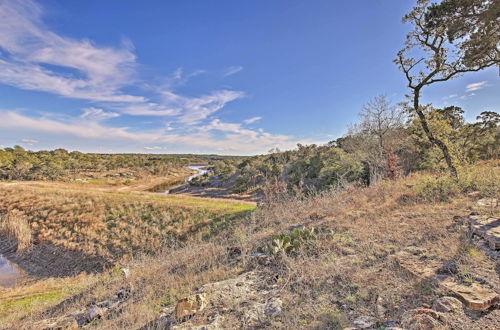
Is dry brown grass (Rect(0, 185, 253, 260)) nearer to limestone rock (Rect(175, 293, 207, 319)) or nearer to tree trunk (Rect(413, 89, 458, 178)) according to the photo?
limestone rock (Rect(175, 293, 207, 319))

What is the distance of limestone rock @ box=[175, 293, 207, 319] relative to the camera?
9.92 feet

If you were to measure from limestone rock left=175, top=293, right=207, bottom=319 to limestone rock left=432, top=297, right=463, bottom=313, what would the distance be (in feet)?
9.19

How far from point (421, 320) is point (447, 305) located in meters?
0.49

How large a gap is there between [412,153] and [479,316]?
19420mm

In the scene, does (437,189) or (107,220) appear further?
(107,220)


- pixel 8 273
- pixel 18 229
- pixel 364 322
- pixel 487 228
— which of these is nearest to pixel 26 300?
pixel 8 273

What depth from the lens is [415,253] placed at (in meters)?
3.67

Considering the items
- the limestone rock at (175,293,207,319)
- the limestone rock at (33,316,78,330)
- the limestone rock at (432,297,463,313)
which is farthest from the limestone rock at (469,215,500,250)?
the limestone rock at (33,316,78,330)

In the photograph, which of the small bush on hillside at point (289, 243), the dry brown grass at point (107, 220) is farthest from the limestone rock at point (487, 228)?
the dry brown grass at point (107, 220)

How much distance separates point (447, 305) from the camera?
2.31 metres

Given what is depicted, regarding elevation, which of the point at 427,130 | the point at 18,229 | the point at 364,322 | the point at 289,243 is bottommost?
the point at 18,229

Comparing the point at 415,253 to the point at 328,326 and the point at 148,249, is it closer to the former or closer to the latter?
the point at 328,326

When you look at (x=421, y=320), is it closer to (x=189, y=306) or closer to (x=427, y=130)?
(x=189, y=306)

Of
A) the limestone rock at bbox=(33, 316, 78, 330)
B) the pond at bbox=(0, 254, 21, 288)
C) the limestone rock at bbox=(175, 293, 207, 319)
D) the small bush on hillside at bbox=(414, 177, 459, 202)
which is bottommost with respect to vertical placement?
the pond at bbox=(0, 254, 21, 288)
